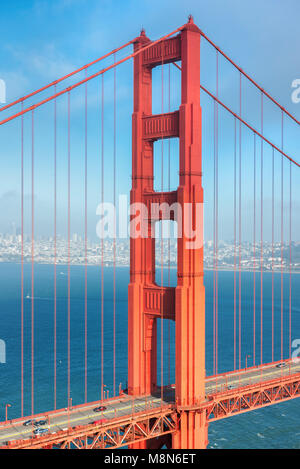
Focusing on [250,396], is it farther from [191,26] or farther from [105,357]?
[105,357]

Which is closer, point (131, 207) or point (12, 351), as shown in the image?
point (131, 207)

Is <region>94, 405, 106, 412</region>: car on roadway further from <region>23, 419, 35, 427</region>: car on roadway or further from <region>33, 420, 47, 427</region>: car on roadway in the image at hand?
<region>23, 419, 35, 427</region>: car on roadway

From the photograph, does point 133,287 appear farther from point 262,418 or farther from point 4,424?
point 262,418

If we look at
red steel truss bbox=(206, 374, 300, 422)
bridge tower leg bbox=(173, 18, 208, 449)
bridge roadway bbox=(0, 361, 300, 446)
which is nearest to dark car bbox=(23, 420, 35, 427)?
bridge roadway bbox=(0, 361, 300, 446)

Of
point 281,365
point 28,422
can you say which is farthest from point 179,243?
point 281,365

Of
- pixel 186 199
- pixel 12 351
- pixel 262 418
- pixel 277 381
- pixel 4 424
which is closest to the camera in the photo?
pixel 4 424

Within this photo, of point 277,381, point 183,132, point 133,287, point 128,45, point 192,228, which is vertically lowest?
point 277,381

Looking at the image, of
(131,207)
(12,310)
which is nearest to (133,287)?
(131,207)
